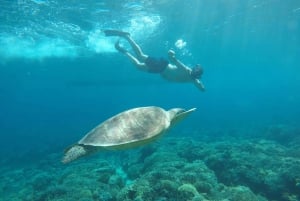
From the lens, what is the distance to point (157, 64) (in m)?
13.7

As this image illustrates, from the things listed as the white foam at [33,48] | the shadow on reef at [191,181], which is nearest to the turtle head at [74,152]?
the shadow on reef at [191,181]

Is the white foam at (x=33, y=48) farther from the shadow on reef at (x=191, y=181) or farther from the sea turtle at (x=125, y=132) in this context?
the sea turtle at (x=125, y=132)

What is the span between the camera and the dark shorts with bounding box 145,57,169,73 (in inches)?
537

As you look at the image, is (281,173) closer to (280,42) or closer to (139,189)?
(139,189)

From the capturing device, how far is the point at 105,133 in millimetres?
4793

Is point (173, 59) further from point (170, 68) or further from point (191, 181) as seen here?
point (191, 181)

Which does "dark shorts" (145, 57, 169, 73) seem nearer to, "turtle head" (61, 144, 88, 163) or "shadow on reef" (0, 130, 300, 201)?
"shadow on reef" (0, 130, 300, 201)

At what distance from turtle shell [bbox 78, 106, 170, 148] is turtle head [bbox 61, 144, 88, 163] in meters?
0.10

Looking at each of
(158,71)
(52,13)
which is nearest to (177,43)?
(52,13)

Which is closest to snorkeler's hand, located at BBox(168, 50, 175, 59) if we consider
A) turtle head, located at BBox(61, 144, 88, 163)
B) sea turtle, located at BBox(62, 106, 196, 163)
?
sea turtle, located at BBox(62, 106, 196, 163)

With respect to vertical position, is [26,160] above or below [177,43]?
below

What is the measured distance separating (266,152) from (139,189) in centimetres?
857

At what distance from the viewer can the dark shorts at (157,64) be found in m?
13.7

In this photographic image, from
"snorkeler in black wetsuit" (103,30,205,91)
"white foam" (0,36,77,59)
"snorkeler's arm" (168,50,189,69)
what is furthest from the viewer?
"white foam" (0,36,77,59)
